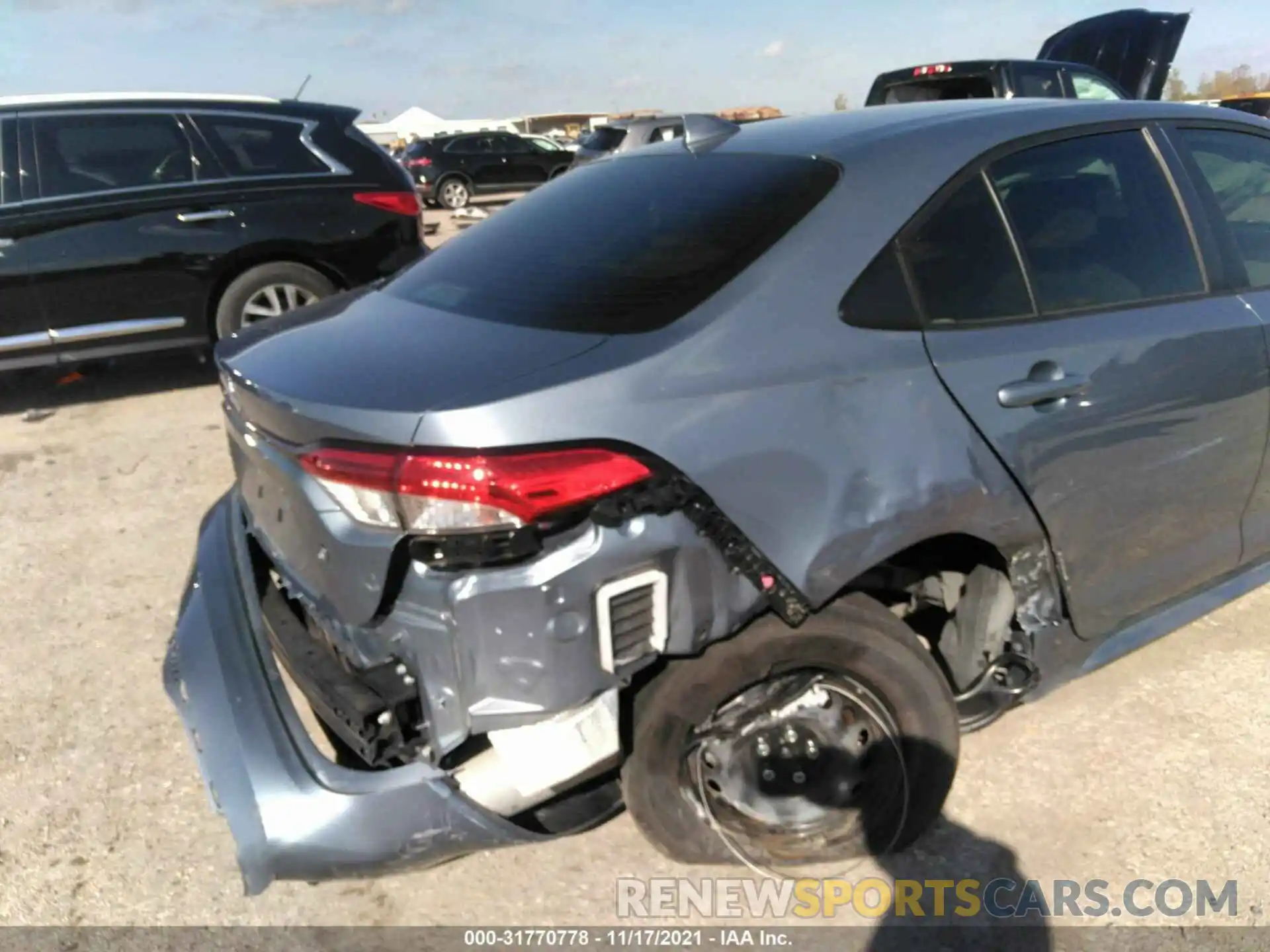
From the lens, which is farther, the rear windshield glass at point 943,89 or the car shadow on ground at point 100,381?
the rear windshield glass at point 943,89

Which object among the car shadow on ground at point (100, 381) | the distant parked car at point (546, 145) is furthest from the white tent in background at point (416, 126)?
the car shadow on ground at point (100, 381)

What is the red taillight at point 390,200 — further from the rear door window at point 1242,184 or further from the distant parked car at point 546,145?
the distant parked car at point 546,145

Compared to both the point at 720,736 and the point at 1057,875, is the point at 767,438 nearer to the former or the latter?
the point at 720,736

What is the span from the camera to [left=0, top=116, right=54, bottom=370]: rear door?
17.6 ft

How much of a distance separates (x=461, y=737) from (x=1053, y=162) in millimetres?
2025

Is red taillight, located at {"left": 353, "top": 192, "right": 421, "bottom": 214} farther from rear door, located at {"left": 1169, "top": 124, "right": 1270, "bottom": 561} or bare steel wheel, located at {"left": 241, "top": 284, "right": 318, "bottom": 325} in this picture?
rear door, located at {"left": 1169, "top": 124, "right": 1270, "bottom": 561}

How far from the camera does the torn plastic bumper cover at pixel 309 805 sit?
5.99ft

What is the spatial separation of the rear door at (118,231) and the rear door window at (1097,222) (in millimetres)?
→ 4790

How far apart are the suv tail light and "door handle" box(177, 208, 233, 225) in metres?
4.65

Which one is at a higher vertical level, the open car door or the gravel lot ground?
the open car door

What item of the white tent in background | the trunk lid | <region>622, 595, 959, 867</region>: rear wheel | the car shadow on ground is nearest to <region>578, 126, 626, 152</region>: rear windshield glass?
the car shadow on ground

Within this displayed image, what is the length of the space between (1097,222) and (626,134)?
11.0m

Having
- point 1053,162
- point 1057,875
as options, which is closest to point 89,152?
point 1053,162

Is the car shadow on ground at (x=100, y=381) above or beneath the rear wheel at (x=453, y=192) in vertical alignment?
above
